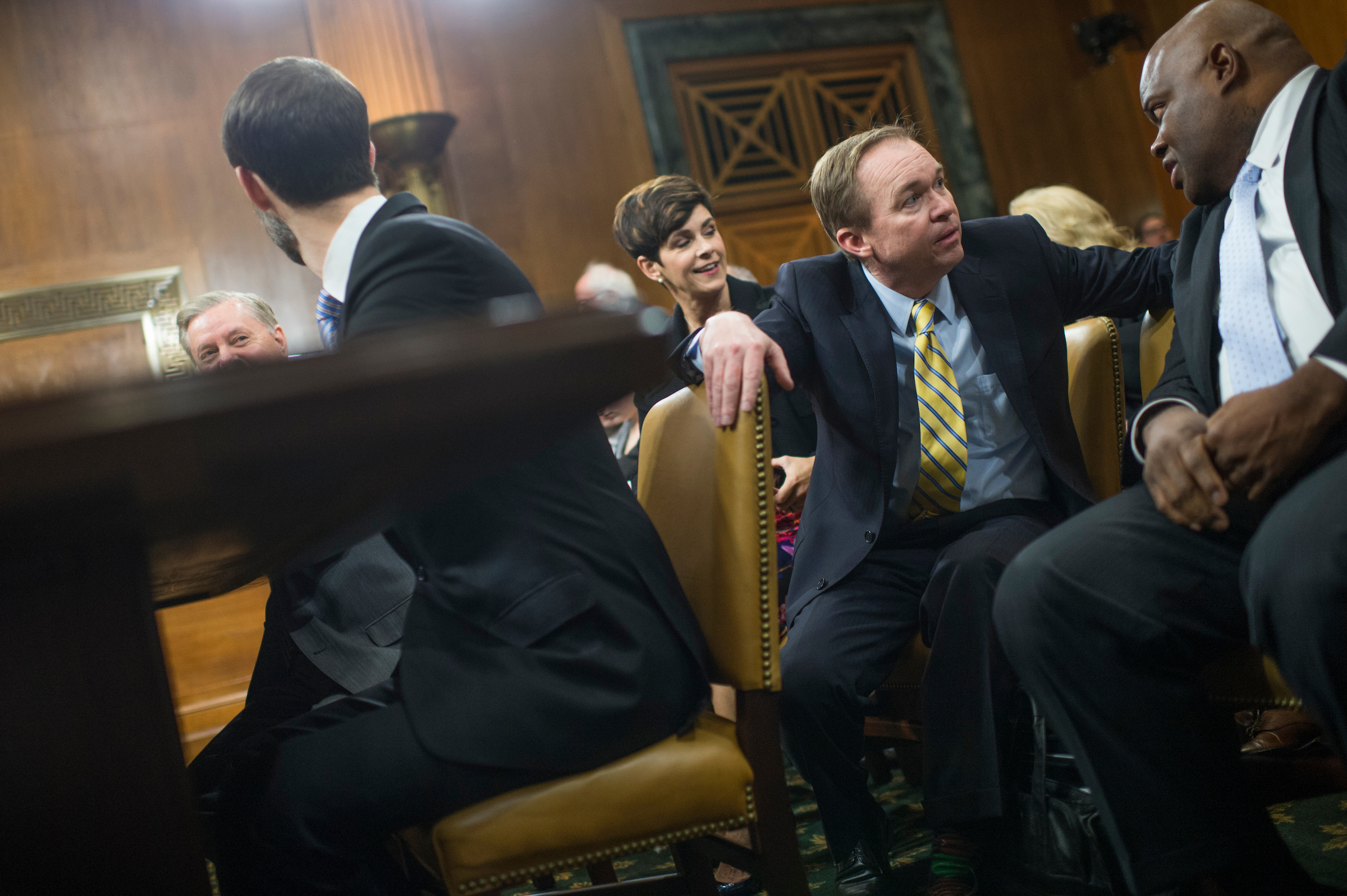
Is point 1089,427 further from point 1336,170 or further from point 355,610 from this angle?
point 355,610

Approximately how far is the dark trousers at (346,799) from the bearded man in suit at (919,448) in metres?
0.67

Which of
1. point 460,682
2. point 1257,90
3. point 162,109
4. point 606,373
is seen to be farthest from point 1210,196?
point 162,109

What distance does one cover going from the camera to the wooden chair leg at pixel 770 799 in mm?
1253

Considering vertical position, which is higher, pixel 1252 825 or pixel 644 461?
pixel 644 461

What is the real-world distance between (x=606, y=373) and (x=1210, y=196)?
43.5 inches

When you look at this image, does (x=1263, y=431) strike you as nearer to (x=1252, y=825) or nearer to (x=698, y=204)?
(x=1252, y=825)

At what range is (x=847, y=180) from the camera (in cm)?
200

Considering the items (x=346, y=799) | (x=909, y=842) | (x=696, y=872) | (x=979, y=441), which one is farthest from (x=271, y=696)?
(x=979, y=441)

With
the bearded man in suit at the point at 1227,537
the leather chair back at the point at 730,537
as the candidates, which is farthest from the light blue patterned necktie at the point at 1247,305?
the leather chair back at the point at 730,537

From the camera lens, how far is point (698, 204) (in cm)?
301

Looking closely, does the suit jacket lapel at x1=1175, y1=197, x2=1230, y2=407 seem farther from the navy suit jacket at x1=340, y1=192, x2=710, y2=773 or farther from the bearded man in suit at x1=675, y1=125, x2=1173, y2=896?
the navy suit jacket at x1=340, y1=192, x2=710, y2=773

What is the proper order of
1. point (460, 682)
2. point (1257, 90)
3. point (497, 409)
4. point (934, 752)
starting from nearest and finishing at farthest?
point (497, 409)
point (460, 682)
point (1257, 90)
point (934, 752)

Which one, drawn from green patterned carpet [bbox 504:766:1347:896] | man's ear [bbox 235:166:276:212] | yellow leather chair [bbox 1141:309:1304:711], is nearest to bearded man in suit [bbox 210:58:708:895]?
man's ear [bbox 235:166:276:212]

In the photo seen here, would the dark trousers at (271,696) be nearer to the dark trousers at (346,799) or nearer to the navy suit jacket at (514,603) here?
the dark trousers at (346,799)
